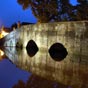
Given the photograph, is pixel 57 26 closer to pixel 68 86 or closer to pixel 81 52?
pixel 81 52

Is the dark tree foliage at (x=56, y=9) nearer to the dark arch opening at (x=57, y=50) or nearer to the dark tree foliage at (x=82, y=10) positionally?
the dark tree foliage at (x=82, y=10)

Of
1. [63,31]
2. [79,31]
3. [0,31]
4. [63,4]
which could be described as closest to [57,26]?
A: [63,31]

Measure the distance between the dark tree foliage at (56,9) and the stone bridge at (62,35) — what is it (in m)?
5.81

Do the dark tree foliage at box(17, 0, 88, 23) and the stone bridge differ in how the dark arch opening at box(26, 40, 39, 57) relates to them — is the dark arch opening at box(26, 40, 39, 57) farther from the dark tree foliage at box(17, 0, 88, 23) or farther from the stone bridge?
the dark tree foliage at box(17, 0, 88, 23)

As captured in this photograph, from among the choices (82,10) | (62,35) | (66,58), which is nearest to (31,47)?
(62,35)

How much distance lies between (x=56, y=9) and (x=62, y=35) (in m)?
10.6

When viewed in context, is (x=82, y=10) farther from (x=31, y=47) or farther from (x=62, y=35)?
(x=62, y=35)

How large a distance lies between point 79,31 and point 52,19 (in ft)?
42.6

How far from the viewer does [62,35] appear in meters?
12.2

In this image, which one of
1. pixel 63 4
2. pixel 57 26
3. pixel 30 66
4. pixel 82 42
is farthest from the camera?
pixel 63 4

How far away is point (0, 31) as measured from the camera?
27766mm

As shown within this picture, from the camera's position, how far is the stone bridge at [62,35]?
10812 millimetres

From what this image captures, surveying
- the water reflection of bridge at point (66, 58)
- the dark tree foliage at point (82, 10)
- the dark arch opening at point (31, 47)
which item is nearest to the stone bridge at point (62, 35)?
the water reflection of bridge at point (66, 58)

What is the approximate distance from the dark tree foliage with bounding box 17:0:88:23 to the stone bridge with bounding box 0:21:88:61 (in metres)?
5.81
